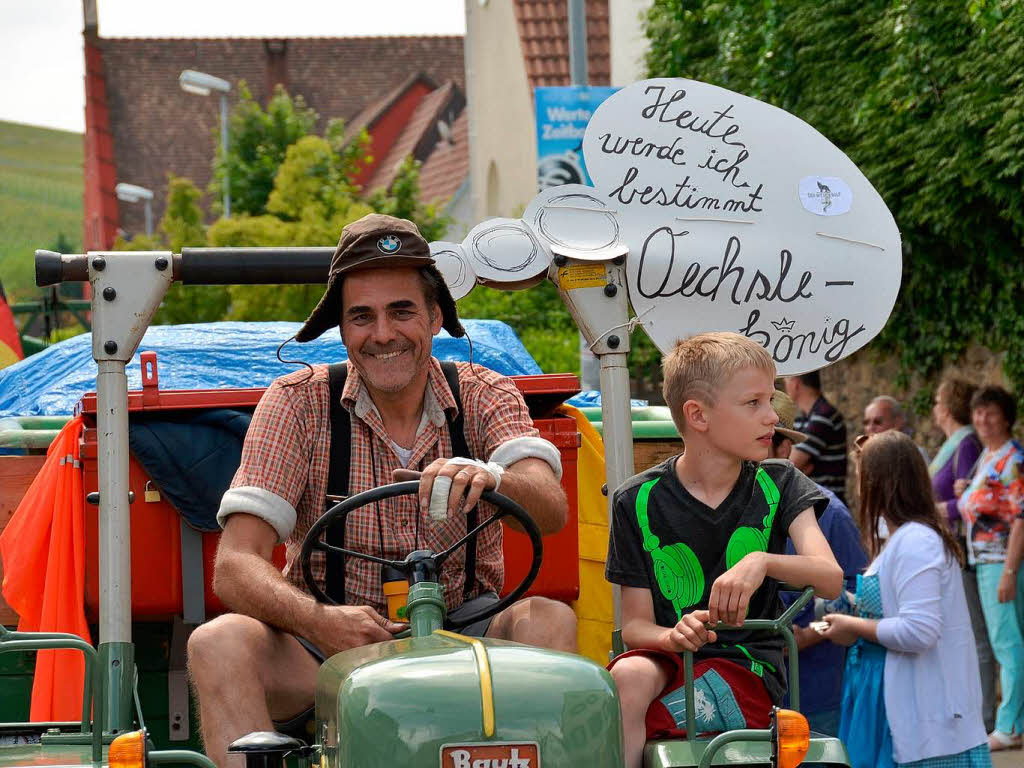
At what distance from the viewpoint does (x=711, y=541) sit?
3615 millimetres

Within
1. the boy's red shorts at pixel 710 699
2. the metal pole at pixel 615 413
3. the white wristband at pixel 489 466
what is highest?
the metal pole at pixel 615 413

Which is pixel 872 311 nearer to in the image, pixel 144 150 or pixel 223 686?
pixel 223 686

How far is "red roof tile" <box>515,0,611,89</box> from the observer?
2211 centimetres

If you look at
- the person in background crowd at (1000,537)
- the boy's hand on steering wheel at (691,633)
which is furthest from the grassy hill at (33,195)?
the boy's hand on steering wheel at (691,633)

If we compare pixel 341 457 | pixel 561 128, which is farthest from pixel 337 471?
pixel 561 128

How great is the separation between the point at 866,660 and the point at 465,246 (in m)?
2.55

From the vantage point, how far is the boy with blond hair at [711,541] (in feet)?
11.3

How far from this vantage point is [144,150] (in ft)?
146

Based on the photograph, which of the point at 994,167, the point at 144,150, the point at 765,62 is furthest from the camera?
the point at 144,150

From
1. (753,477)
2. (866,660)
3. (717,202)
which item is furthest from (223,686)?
(866,660)

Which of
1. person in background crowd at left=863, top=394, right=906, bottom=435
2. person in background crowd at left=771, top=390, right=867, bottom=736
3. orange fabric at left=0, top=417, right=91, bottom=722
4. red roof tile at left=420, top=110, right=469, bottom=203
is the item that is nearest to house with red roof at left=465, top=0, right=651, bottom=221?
red roof tile at left=420, top=110, right=469, bottom=203

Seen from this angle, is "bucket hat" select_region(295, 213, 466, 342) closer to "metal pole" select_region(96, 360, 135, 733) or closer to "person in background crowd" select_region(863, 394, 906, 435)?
"metal pole" select_region(96, 360, 135, 733)

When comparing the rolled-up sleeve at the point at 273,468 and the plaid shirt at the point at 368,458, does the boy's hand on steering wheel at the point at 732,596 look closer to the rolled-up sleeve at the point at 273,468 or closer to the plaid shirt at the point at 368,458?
the plaid shirt at the point at 368,458

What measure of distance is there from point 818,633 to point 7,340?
4630 mm
